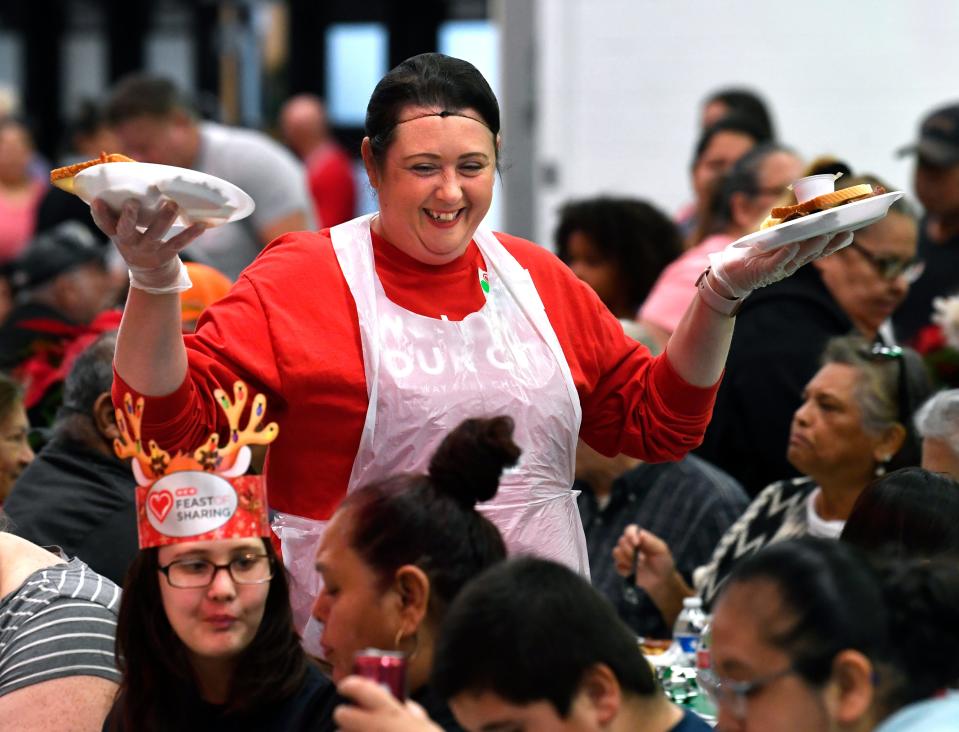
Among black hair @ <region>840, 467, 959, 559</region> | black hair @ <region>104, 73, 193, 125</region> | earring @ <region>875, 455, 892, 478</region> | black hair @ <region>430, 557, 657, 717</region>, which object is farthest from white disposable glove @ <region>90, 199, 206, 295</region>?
black hair @ <region>104, 73, 193, 125</region>

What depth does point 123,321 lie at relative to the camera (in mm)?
2453

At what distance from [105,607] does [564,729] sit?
1106 mm

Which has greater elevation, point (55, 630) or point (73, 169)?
point (73, 169)

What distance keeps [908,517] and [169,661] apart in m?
1.18

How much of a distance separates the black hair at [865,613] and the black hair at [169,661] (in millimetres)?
832

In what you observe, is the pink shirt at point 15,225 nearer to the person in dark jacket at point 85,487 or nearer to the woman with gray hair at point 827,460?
the person in dark jacket at point 85,487

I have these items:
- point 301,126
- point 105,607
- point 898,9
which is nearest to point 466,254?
point 105,607

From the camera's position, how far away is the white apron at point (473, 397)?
2.64 m

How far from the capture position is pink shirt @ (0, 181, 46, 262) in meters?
8.52

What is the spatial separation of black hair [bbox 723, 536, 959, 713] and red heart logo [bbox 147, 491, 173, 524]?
91 centimetres

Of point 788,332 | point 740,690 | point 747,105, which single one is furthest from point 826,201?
point 747,105

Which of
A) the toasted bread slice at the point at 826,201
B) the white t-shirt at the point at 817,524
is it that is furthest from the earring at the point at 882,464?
the toasted bread slice at the point at 826,201

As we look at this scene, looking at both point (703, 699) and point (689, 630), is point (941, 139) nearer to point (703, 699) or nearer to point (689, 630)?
point (689, 630)

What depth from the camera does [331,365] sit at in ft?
8.64
